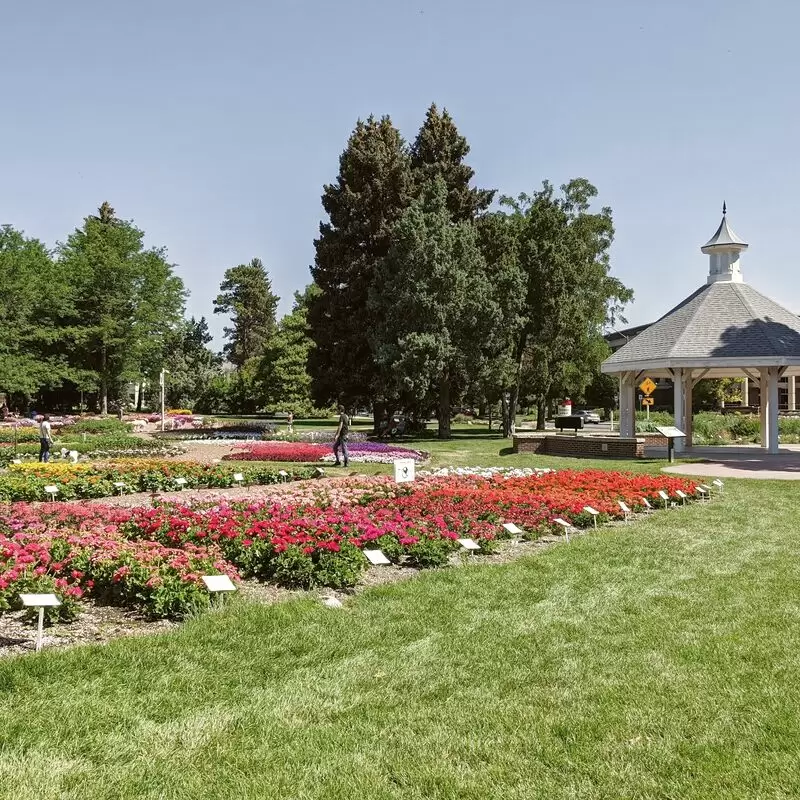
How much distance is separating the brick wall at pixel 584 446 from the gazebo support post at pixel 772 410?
16.0ft

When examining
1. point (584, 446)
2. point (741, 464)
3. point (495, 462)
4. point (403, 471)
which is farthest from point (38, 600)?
point (584, 446)

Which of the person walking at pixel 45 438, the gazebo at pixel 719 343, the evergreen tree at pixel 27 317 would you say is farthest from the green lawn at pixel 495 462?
the evergreen tree at pixel 27 317

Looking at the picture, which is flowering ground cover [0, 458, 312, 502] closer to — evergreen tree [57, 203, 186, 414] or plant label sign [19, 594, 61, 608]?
plant label sign [19, 594, 61, 608]

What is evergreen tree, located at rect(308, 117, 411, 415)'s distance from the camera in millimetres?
33844

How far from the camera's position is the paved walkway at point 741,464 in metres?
17.1

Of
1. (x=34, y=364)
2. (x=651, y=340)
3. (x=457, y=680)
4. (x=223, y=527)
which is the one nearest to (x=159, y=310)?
(x=34, y=364)

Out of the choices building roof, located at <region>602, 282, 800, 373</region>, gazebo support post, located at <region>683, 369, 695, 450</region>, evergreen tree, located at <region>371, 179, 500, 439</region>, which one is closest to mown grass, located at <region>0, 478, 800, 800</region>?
building roof, located at <region>602, 282, 800, 373</region>

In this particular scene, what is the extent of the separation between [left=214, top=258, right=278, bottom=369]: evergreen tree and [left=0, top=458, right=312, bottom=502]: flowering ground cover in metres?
76.9

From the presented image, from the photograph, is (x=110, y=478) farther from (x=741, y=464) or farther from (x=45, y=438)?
(x=741, y=464)

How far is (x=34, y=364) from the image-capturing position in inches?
1676

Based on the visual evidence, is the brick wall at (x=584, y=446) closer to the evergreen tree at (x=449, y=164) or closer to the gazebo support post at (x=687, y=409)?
the gazebo support post at (x=687, y=409)

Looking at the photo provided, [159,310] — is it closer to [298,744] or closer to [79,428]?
[79,428]

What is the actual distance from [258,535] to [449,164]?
1289 inches

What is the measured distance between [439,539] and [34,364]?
41.1m
